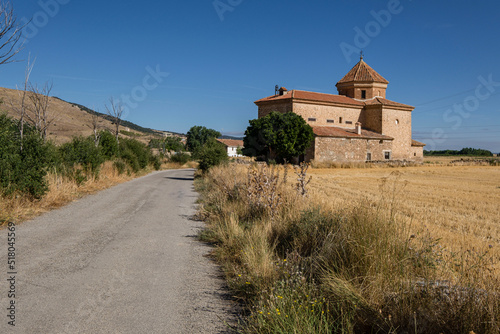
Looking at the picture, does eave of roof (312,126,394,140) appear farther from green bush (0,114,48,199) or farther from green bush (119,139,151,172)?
green bush (0,114,48,199)

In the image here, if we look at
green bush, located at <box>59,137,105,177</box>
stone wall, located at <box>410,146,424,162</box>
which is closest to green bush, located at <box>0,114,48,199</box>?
green bush, located at <box>59,137,105,177</box>

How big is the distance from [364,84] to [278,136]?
69.6 ft

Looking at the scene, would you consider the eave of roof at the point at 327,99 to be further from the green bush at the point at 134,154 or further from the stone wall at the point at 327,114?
the green bush at the point at 134,154

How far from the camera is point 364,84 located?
49.9m

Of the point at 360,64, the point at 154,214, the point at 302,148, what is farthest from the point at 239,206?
the point at 360,64

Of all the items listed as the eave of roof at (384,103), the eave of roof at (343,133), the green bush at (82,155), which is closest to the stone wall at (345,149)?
the eave of roof at (343,133)

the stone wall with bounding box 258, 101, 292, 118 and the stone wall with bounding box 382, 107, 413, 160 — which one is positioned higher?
the stone wall with bounding box 258, 101, 292, 118

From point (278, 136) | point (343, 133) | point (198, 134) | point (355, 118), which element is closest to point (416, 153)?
point (355, 118)

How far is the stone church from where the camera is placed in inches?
→ 1609

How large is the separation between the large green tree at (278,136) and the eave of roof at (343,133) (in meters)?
2.33

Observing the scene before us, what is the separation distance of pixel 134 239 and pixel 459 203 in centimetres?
1216

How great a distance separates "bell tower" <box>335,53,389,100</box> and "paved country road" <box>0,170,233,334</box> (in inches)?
1871

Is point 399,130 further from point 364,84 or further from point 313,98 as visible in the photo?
point 313,98

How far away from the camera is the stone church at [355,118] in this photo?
134 feet
